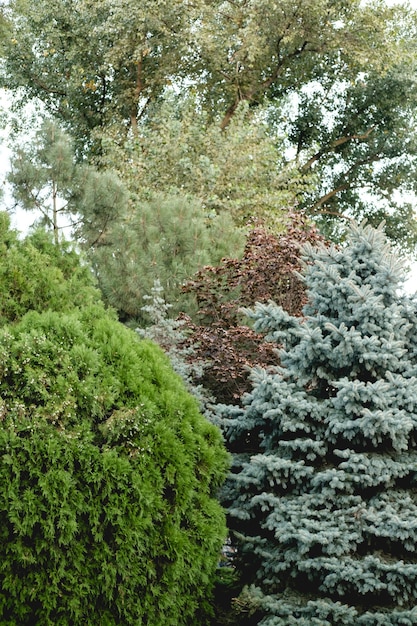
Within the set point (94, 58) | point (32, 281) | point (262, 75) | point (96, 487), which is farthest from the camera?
point (262, 75)

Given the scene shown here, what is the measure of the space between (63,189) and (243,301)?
3959 millimetres

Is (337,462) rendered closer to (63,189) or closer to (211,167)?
(63,189)

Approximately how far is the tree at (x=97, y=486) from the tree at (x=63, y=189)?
6908 millimetres

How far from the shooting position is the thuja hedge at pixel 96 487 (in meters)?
3.71

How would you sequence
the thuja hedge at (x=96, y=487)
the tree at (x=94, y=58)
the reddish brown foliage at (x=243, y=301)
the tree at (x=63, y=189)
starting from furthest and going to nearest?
the tree at (x=94, y=58) < the tree at (x=63, y=189) < the reddish brown foliage at (x=243, y=301) < the thuja hedge at (x=96, y=487)

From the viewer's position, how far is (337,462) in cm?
465

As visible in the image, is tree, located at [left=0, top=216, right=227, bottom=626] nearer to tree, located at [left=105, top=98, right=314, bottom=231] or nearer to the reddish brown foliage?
the reddish brown foliage

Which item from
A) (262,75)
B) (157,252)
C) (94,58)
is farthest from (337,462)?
(262,75)

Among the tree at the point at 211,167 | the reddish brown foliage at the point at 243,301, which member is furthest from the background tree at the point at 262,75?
the reddish brown foliage at the point at 243,301

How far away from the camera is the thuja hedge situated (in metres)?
3.71

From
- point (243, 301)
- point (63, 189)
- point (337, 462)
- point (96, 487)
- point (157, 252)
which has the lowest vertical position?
point (96, 487)

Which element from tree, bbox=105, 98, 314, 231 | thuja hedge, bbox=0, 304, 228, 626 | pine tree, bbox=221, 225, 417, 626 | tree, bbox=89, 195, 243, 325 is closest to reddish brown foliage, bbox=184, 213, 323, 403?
tree, bbox=89, 195, 243, 325

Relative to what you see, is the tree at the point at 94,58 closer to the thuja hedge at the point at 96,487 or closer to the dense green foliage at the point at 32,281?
the dense green foliage at the point at 32,281

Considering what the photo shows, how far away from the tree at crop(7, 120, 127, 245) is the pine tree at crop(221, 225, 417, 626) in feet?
22.0
